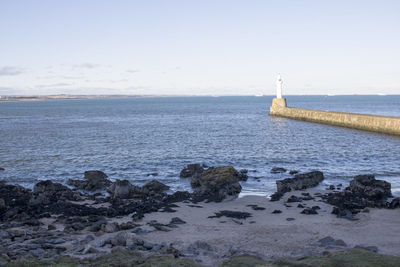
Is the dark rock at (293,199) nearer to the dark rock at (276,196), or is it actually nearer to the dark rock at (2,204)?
the dark rock at (276,196)

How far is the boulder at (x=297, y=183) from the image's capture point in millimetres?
18219

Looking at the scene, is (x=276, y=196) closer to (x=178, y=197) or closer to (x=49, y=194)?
(x=178, y=197)

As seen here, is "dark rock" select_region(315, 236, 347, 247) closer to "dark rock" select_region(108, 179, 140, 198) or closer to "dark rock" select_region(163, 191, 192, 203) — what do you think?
"dark rock" select_region(163, 191, 192, 203)

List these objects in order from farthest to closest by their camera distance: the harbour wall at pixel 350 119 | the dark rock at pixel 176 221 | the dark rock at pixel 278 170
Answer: the harbour wall at pixel 350 119
the dark rock at pixel 278 170
the dark rock at pixel 176 221

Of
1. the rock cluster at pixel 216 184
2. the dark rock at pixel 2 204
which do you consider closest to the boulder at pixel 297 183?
the rock cluster at pixel 216 184

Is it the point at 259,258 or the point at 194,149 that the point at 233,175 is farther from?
the point at 194,149

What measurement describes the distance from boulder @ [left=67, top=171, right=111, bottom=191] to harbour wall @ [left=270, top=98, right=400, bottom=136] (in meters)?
32.6

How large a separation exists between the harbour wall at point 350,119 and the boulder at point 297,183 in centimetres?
2536

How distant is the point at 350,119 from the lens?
5234cm

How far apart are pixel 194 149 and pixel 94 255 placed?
24333 mm

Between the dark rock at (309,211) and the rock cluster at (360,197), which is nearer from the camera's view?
the dark rock at (309,211)

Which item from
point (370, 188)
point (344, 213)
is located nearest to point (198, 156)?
point (370, 188)

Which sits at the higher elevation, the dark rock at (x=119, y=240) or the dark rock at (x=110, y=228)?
the dark rock at (x=119, y=240)

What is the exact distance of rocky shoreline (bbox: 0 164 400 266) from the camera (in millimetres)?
10602
